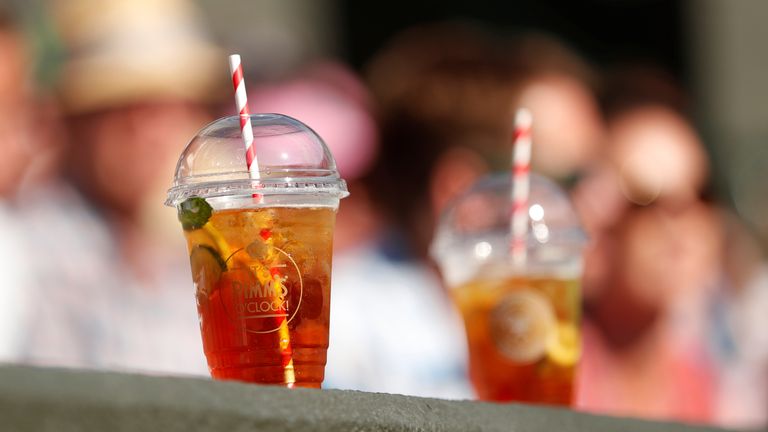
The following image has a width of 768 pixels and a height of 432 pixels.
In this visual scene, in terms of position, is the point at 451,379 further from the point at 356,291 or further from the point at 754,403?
the point at 754,403

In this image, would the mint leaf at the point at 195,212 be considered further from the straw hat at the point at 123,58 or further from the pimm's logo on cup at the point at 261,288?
the straw hat at the point at 123,58

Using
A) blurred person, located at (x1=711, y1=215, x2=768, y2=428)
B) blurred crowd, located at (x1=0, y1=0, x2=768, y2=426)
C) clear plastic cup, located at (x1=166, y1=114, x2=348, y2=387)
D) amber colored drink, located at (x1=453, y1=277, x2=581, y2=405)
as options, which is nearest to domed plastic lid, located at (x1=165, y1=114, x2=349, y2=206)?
clear plastic cup, located at (x1=166, y1=114, x2=348, y2=387)

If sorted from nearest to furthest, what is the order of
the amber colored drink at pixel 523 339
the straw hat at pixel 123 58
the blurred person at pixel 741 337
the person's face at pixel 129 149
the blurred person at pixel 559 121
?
the amber colored drink at pixel 523 339
the person's face at pixel 129 149
the straw hat at pixel 123 58
the blurred person at pixel 559 121
the blurred person at pixel 741 337

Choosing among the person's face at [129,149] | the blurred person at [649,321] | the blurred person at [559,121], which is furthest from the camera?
the blurred person at [559,121]

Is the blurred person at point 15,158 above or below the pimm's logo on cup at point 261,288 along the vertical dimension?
above

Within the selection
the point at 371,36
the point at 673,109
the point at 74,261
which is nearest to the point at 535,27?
the point at 371,36

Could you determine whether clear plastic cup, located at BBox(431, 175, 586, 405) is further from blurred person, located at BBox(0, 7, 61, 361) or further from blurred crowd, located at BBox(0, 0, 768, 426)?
blurred person, located at BBox(0, 7, 61, 361)

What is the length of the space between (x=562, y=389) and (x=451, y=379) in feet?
4.35

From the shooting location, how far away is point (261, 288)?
5.07ft

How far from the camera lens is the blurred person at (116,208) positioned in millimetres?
3414

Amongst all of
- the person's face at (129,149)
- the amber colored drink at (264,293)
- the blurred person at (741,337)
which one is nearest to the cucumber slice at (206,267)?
the amber colored drink at (264,293)

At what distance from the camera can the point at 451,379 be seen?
3.54 m

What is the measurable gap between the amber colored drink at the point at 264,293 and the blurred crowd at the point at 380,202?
1.75 meters

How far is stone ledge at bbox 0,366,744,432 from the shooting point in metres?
1.04
